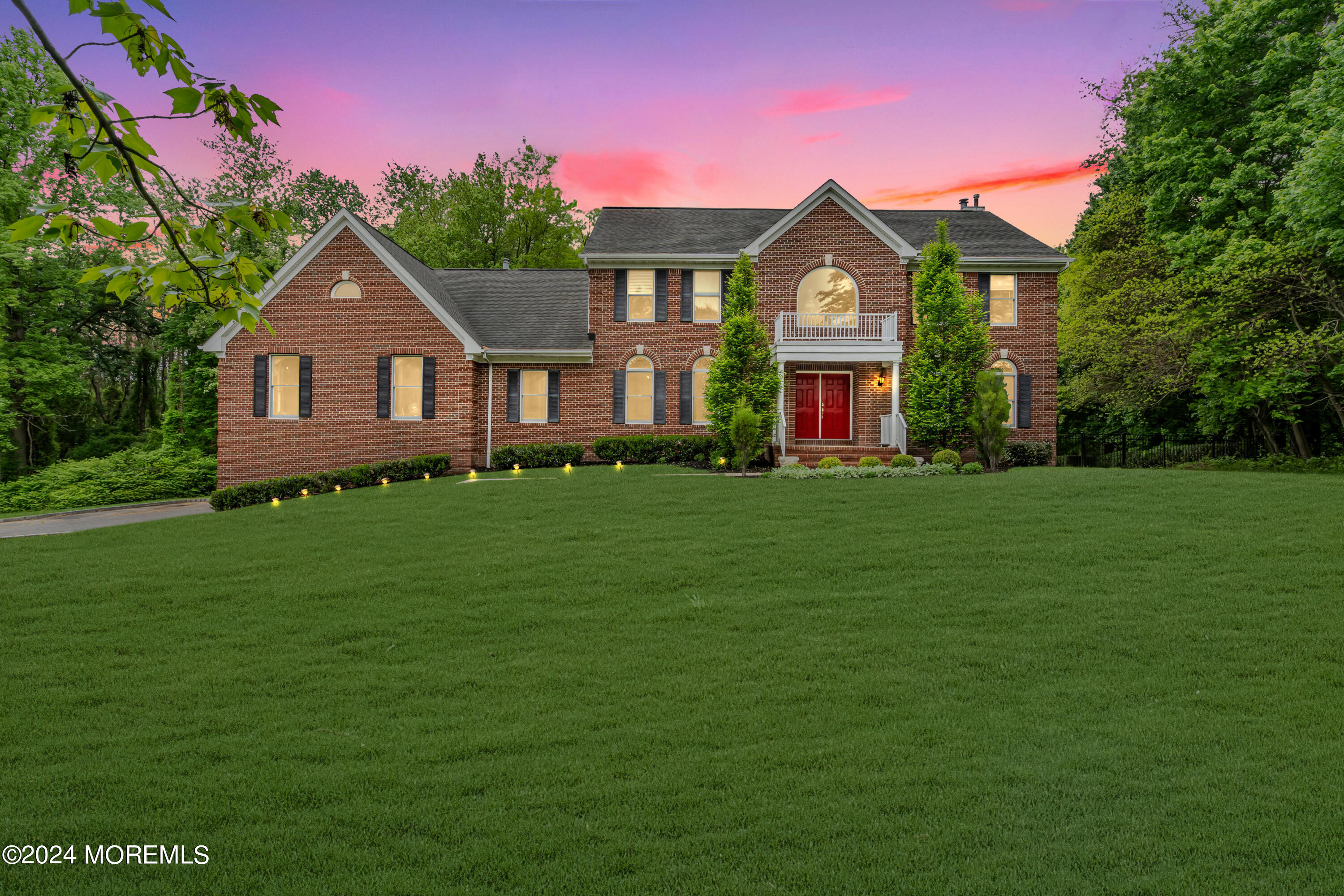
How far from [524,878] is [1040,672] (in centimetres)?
460

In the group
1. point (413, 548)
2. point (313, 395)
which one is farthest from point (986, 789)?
point (313, 395)

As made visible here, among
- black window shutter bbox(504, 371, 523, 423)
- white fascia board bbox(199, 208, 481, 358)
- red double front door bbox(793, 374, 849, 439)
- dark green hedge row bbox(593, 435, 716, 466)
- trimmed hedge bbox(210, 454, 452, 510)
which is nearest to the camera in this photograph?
trimmed hedge bbox(210, 454, 452, 510)

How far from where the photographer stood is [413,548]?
10.3m

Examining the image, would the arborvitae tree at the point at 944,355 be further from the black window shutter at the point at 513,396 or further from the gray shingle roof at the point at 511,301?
the black window shutter at the point at 513,396

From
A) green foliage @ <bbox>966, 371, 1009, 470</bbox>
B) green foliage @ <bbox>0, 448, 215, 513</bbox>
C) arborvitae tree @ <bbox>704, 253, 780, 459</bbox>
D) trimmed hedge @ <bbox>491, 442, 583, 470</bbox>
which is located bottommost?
green foliage @ <bbox>0, 448, 215, 513</bbox>

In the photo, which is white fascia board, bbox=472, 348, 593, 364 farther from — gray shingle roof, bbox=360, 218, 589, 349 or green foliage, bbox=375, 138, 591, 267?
green foliage, bbox=375, 138, 591, 267

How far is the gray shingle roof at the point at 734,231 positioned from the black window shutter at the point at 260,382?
32.6ft

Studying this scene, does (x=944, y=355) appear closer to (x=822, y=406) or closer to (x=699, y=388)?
(x=822, y=406)

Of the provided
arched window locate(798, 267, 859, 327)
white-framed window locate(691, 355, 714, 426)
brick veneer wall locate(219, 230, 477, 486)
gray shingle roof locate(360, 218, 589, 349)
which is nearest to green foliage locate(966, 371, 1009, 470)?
arched window locate(798, 267, 859, 327)

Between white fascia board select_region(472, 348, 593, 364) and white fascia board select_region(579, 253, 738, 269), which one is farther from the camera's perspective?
white fascia board select_region(579, 253, 738, 269)

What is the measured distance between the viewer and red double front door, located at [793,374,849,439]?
21766 mm

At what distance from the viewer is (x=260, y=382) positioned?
2014 centimetres

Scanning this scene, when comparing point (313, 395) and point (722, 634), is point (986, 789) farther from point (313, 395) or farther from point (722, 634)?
point (313, 395)

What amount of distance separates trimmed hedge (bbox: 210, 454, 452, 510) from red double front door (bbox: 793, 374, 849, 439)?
1074 cm
